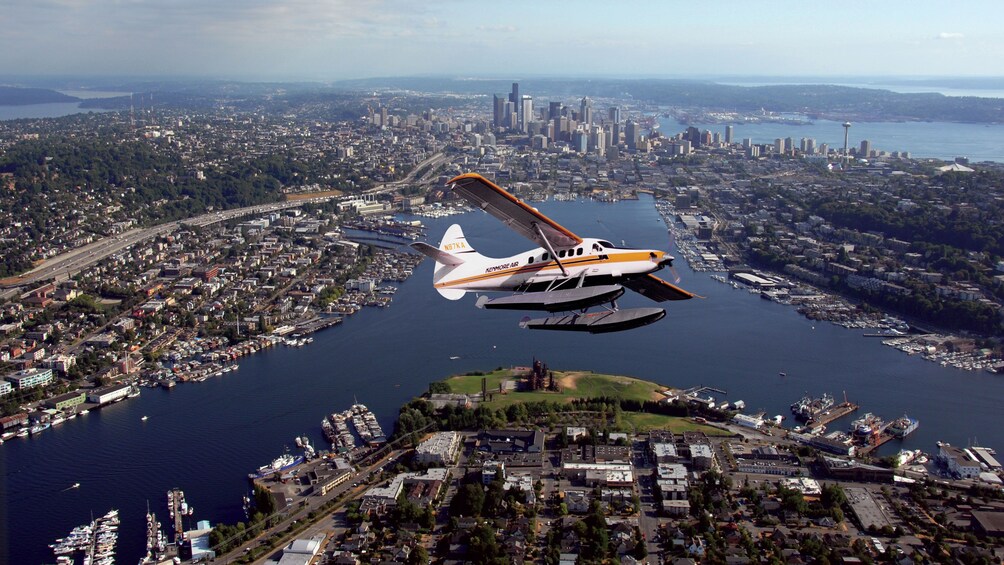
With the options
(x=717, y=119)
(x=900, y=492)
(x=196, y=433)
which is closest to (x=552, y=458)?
(x=900, y=492)

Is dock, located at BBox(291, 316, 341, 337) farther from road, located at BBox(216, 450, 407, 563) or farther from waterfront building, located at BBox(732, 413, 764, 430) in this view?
waterfront building, located at BBox(732, 413, 764, 430)

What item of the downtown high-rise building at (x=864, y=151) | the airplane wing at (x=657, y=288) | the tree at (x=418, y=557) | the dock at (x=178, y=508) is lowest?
the dock at (x=178, y=508)

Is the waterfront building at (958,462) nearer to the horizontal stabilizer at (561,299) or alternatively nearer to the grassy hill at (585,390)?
the grassy hill at (585,390)

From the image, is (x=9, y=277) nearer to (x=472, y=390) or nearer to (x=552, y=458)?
(x=472, y=390)

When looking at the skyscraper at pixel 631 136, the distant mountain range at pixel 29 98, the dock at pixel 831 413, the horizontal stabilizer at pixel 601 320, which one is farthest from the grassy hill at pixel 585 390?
the distant mountain range at pixel 29 98

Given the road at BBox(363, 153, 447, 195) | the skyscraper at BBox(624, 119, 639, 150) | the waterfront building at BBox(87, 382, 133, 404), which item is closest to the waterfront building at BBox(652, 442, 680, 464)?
the waterfront building at BBox(87, 382, 133, 404)

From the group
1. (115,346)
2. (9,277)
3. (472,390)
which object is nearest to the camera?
(472,390)
